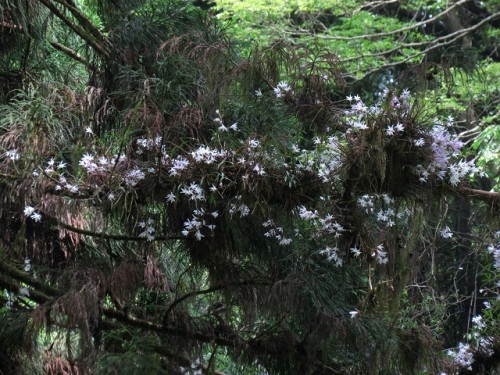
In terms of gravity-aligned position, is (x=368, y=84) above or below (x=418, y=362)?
above

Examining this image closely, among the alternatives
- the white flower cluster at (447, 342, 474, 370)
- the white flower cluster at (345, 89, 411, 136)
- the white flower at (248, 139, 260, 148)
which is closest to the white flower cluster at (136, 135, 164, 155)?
the white flower at (248, 139, 260, 148)

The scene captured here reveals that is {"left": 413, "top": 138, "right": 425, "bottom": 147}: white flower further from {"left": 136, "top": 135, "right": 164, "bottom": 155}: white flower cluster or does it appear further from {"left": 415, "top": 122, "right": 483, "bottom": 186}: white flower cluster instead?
{"left": 136, "top": 135, "right": 164, "bottom": 155}: white flower cluster

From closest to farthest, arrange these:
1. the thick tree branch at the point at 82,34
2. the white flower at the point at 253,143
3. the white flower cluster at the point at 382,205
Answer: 1. the white flower cluster at the point at 382,205
2. the white flower at the point at 253,143
3. the thick tree branch at the point at 82,34

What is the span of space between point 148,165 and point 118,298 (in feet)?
1.53

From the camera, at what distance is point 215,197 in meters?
1.97

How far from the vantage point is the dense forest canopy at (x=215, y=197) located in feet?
6.15

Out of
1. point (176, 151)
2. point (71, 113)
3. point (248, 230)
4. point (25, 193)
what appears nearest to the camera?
point (25, 193)

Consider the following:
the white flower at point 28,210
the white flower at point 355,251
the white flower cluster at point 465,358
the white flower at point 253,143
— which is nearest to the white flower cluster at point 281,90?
the white flower at point 253,143

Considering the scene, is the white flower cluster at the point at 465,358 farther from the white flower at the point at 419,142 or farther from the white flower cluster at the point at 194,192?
the white flower cluster at the point at 194,192

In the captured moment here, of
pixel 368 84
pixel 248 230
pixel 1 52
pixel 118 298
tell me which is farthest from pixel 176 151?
pixel 368 84

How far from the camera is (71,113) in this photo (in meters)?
2.43

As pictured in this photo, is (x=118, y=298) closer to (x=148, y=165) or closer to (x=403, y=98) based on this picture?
(x=148, y=165)

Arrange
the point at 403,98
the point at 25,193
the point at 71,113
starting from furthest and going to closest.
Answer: the point at 71,113, the point at 25,193, the point at 403,98

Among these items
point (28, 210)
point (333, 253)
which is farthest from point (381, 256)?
point (28, 210)
